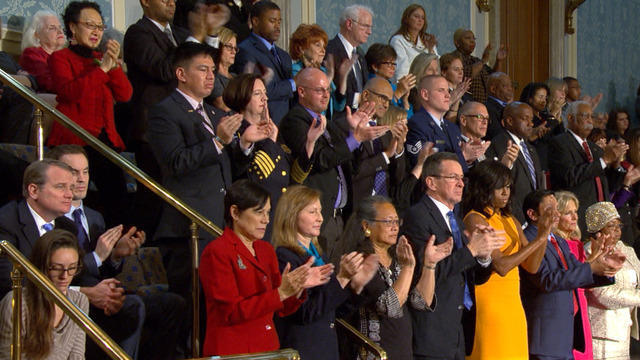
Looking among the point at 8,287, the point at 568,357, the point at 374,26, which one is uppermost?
the point at 374,26

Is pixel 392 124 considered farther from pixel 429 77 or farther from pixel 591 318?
pixel 591 318

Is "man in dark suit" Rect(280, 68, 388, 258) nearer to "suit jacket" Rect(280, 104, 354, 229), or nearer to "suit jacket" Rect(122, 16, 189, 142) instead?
"suit jacket" Rect(280, 104, 354, 229)

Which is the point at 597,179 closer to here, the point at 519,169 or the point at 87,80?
the point at 519,169

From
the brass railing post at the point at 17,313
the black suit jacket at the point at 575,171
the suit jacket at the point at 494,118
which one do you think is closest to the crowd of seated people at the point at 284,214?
the brass railing post at the point at 17,313

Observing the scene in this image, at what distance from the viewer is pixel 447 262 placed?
14.6ft

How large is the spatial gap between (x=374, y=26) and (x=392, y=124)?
11.3ft

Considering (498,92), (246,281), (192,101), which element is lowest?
(246,281)

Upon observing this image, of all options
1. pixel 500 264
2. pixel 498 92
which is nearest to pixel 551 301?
pixel 500 264

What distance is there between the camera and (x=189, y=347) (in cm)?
446

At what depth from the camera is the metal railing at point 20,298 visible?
3.26 meters

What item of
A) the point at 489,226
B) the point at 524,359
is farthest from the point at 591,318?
the point at 489,226

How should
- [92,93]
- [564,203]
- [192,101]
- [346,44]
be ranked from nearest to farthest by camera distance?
[192,101]
[92,93]
[564,203]
[346,44]

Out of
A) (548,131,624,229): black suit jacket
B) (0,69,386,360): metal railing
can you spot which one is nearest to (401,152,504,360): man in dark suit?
(0,69,386,360): metal railing

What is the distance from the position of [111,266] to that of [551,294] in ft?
7.91
